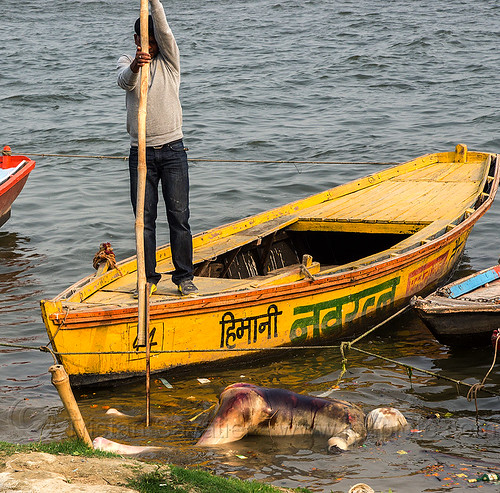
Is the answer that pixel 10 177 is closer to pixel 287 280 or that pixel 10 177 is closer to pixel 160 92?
pixel 287 280

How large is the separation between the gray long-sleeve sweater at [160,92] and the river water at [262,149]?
7.06ft

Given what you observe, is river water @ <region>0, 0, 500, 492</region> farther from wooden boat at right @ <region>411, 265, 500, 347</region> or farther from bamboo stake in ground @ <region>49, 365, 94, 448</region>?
bamboo stake in ground @ <region>49, 365, 94, 448</region>

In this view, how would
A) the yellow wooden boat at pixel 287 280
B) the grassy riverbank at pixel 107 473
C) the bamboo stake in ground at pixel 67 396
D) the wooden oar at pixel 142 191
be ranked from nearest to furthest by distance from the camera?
1. the grassy riverbank at pixel 107 473
2. the bamboo stake in ground at pixel 67 396
3. the wooden oar at pixel 142 191
4. the yellow wooden boat at pixel 287 280

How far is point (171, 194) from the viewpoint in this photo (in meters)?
6.71

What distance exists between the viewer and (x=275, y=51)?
2420cm

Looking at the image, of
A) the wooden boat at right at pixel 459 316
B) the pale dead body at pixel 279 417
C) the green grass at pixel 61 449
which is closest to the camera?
the green grass at pixel 61 449

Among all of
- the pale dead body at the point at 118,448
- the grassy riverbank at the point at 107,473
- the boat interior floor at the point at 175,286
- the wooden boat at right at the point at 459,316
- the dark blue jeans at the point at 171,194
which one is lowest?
the pale dead body at the point at 118,448

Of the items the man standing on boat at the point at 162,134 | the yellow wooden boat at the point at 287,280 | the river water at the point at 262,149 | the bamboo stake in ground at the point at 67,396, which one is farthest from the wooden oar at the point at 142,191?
the bamboo stake in ground at the point at 67,396

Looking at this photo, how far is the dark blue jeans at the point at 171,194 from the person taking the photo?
660 cm

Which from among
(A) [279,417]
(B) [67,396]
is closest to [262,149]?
(A) [279,417]

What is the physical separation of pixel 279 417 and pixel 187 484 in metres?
1.50

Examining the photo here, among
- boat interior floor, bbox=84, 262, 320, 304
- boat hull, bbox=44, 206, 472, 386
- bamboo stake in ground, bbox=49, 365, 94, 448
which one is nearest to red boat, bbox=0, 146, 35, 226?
boat interior floor, bbox=84, 262, 320, 304

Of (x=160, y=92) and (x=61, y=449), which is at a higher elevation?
(x=160, y=92)

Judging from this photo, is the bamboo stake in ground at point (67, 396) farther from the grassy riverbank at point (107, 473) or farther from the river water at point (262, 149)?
the river water at point (262, 149)
